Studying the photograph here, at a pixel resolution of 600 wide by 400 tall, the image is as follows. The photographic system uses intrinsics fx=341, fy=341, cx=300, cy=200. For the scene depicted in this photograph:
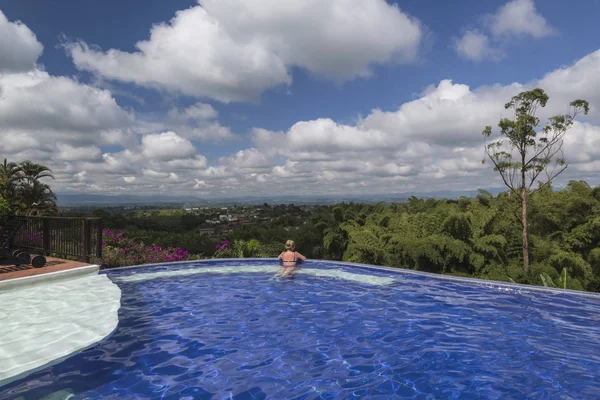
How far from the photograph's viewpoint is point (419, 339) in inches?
191

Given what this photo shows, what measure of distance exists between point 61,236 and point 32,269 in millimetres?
1476

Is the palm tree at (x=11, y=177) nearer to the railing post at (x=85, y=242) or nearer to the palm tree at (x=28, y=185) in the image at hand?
the palm tree at (x=28, y=185)

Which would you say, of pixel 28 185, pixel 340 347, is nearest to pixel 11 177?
pixel 28 185

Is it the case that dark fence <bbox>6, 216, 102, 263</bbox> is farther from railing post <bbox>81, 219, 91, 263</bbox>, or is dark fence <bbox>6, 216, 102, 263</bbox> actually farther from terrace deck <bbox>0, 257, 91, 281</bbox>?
terrace deck <bbox>0, 257, 91, 281</bbox>

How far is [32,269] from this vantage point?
7.53 meters

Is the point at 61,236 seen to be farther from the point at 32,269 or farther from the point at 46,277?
the point at 46,277

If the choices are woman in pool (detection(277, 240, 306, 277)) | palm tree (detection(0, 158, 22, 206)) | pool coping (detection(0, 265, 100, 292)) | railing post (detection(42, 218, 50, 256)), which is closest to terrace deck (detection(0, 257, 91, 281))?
pool coping (detection(0, 265, 100, 292))

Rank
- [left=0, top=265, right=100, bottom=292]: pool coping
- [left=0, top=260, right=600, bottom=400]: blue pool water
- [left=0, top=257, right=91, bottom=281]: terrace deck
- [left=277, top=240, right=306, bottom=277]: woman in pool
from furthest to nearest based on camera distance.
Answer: [left=277, top=240, right=306, bottom=277]: woman in pool < [left=0, top=257, right=91, bottom=281]: terrace deck < [left=0, top=265, right=100, bottom=292]: pool coping < [left=0, top=260, right=600, bottom=400]: blue pool water

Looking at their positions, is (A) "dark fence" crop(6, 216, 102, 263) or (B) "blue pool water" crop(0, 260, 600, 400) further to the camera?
(A) "dark fence" crop(6, 216, 102, 263)

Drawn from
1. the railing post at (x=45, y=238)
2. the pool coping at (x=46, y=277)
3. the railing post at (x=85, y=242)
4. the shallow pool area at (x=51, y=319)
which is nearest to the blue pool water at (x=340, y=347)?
the shallow pool area at (x=51, y=319)

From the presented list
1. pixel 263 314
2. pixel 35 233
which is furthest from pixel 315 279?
pixel 35 233

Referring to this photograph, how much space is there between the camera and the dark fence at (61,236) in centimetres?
839

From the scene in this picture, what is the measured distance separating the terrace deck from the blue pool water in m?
1.68

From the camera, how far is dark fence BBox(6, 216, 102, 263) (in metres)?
8.39
